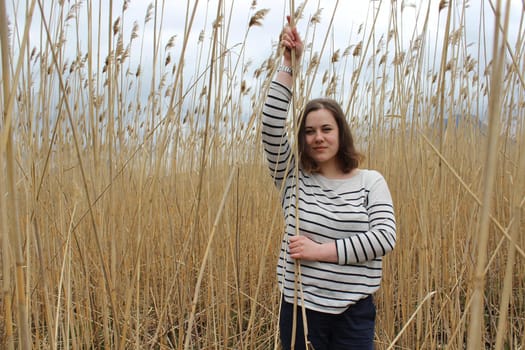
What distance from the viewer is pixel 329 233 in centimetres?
100

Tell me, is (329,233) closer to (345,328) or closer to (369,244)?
(369,244)

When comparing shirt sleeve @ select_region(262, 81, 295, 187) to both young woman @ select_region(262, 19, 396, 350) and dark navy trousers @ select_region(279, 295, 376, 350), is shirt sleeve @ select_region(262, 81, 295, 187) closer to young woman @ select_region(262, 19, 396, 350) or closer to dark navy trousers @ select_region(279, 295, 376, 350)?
young woman @ select_region(262, 19, 396, 350)

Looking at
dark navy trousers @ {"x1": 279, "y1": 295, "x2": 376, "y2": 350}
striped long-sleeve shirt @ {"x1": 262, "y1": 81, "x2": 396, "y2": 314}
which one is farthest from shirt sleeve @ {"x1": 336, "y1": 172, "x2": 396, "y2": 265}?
dark navy trousers @ {"x1": 279, "y1": 295, "x2": 376, "y2": 350}

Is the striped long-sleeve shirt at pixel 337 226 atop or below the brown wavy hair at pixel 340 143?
below

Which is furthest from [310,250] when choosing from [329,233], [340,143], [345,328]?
[340,143]

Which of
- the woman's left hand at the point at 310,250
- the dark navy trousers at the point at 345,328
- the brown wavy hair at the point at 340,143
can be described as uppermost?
the brown wavy hair at the point at 340,143

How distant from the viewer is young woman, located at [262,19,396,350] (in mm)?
943

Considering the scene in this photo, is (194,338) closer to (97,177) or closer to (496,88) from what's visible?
(97,177)

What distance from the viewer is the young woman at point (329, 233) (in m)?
0.94

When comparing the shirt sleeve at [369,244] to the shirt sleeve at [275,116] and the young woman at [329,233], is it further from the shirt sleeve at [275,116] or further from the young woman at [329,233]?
the shirt sleeve at [275,116]

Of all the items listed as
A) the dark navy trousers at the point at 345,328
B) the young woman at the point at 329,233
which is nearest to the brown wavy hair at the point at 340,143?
the young woman at the point at 329,233

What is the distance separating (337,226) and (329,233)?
0.03 metres

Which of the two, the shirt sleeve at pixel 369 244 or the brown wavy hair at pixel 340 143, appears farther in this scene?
the brown wavy hair at pixel 340 143

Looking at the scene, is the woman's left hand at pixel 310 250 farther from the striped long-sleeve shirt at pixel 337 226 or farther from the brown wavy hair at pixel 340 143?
the brown wavy hair at pixel 340 143
